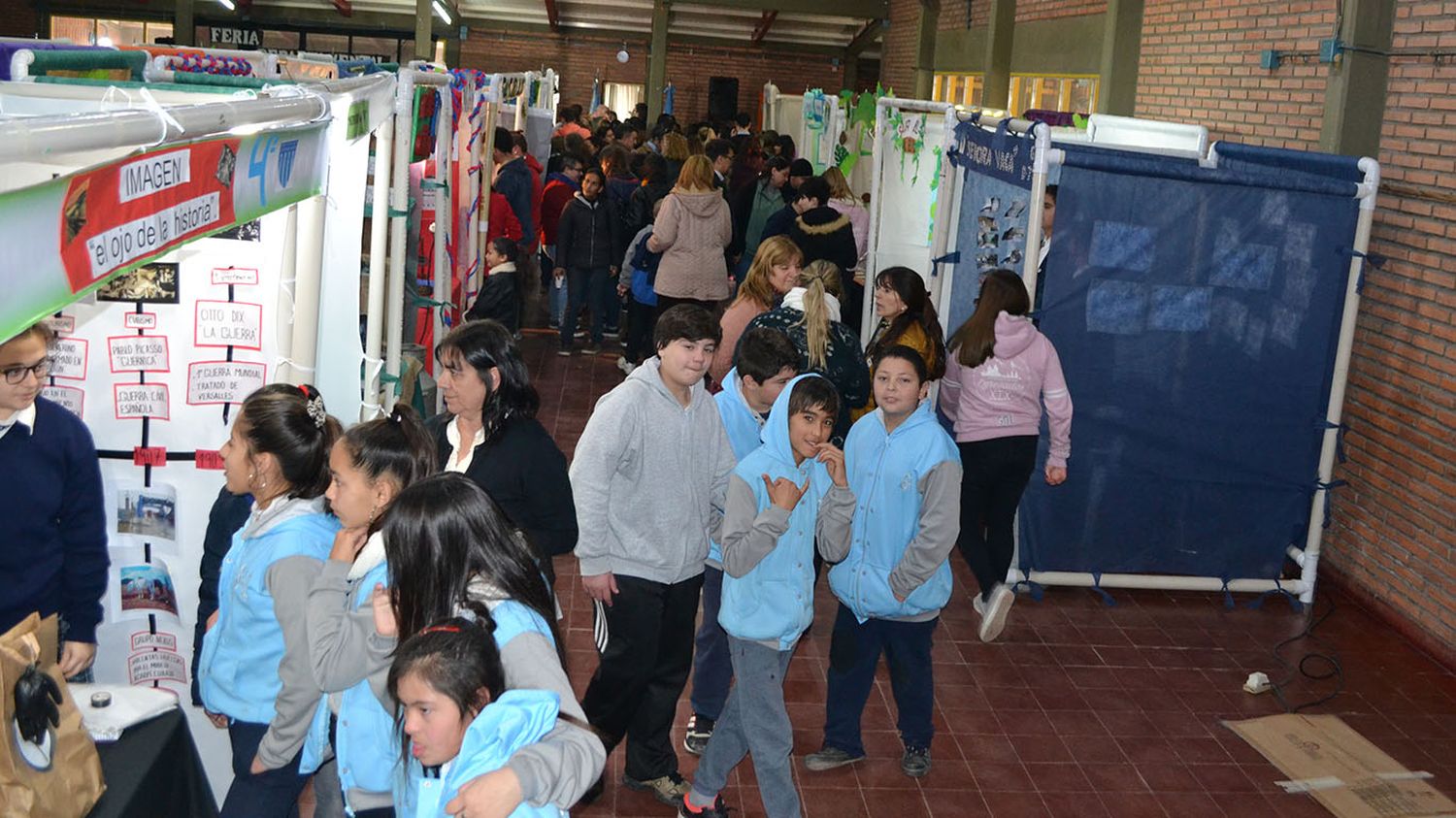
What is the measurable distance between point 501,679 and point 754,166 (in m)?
11.4

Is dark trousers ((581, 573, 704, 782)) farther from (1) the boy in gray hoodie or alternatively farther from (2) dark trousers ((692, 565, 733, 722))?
(2) dark trousers ((692, 565, 733, 722))

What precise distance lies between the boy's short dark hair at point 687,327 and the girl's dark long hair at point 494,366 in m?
0.50

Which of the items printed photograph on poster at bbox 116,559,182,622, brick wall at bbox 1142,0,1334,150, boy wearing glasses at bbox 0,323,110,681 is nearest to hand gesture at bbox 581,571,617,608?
printed photograph on poster at bbox 116,559,182,622

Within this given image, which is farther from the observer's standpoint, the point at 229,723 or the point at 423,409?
the point at 423,409

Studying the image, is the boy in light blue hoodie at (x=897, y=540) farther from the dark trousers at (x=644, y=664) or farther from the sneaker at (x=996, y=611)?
the sneaker at (x=996, y=611)

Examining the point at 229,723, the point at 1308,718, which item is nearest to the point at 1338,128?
the point at 1308,718

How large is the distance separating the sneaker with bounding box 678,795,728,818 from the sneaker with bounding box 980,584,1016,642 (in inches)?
80.9

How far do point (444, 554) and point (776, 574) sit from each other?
1739 mm

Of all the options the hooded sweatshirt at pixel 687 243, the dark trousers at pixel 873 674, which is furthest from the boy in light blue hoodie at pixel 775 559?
the hooded sweatshirt at pixel 687 243

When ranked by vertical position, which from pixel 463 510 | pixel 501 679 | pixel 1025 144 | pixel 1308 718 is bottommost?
pixel 1308 718

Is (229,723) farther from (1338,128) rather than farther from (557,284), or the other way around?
(557,284)

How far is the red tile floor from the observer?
4.87m

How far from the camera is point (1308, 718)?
5.67 m

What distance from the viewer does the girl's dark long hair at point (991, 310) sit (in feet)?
20.0
